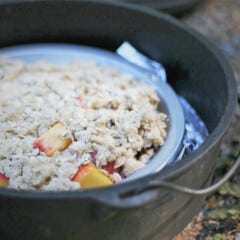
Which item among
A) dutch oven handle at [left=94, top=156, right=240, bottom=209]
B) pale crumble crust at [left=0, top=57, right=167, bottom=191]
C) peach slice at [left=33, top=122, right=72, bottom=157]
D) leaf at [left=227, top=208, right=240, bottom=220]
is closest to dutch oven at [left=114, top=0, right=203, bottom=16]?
pale crumble crust at [left=0, top=57, right=167, bottom=191]

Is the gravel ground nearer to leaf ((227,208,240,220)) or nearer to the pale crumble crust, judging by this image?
leaf ((227,208,240,220))

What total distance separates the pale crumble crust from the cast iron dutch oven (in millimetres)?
138

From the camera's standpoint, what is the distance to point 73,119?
1.54 metres

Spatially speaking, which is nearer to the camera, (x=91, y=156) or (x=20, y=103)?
(x=91, y=156)

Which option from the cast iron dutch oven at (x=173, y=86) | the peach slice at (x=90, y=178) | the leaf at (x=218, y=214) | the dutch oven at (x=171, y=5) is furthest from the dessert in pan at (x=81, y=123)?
the dutch oven at (x=171, y=5)

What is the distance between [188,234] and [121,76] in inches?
21.7

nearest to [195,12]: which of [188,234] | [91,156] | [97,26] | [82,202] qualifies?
[97,26]

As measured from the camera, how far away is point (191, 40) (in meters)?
1.77

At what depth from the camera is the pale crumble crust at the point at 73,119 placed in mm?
1393

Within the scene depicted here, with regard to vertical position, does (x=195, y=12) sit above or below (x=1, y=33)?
below

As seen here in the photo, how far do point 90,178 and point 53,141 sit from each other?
6.8 inches

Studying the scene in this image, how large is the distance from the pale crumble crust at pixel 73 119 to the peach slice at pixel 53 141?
18mm

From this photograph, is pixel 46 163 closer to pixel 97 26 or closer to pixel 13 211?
pixel 13 211

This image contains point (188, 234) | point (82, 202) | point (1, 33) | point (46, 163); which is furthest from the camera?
point (1, 33)
